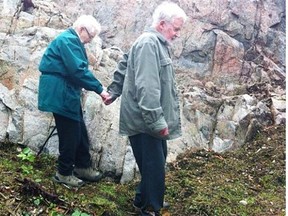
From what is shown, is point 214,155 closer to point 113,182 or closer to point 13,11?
point 113,182

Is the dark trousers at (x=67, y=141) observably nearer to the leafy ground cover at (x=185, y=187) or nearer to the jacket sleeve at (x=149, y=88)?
the leafy ground cover at (x=185, y=187)

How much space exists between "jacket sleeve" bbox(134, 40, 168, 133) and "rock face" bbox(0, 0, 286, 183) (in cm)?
188

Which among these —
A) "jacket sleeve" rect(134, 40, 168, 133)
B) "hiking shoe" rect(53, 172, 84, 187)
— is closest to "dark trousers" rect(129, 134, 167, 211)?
"jacket sleeve" rect(134, 40, 168, 133)

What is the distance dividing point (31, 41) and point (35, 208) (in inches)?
130

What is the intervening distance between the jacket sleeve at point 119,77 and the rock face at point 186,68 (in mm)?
1190

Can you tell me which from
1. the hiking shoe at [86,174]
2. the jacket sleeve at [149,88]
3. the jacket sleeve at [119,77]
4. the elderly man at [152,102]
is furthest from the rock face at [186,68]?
the jacket sleeve at [149,88]

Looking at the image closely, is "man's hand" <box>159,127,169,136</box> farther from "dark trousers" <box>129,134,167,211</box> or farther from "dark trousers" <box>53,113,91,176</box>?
"dark trousers" <box>53,113,91,176</box>

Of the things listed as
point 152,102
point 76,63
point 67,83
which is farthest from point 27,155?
point 152,102

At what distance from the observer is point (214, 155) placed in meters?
6.72

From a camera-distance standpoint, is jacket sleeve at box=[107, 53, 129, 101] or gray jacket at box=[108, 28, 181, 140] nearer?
gray jacket at box=[108, 28, 181, 140]

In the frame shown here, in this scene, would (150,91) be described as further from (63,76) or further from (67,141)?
(67,141)

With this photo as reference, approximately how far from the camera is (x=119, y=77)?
5.28m

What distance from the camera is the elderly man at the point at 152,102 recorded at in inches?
171

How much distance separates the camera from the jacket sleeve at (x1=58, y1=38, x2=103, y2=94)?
4.96m
